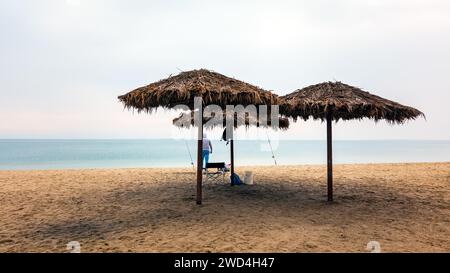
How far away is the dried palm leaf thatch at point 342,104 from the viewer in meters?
7.12

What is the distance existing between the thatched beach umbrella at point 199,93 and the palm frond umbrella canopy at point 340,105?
0.75 metres

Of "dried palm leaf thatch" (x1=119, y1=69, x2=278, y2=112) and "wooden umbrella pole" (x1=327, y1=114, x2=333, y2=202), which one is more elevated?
"dried palm leaf thatch" (x1=119, y1=69, x2=278, y2=112)

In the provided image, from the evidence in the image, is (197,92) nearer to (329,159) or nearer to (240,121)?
(329,159)

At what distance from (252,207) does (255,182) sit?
3749mm

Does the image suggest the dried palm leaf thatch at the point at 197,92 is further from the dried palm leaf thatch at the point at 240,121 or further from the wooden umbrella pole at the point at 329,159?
the dried palm leaf thatch at the point at 240,121

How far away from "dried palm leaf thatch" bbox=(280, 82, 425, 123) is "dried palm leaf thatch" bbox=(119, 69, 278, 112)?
0.72 metres

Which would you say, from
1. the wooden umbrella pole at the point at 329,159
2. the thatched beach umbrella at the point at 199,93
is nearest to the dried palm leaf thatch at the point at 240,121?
the thatched beach umbrella at the point at 199,93

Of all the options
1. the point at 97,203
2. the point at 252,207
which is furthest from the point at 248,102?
the point at 97,203

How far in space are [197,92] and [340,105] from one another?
3078mm

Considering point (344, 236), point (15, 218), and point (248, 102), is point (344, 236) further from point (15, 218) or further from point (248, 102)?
point (15, 218)

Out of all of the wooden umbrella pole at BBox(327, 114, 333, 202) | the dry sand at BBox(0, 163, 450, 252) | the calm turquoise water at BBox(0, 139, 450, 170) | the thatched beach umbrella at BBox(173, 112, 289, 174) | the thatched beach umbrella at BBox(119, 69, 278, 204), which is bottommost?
the calm turquoise water at BBox(0, 139, 450, 170)

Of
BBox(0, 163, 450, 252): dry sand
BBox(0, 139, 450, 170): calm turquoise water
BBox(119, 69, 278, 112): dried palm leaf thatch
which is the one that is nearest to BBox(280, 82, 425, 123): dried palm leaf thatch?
BBox(119, 69, 278, 112): dried palm leaf thatch

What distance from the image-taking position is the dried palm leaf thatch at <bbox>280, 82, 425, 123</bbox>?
23.4 feet

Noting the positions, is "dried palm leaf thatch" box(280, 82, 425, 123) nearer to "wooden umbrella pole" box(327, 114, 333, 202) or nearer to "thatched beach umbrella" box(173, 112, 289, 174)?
"wooden umbrella pole" box(327, 114, 333, 202)
